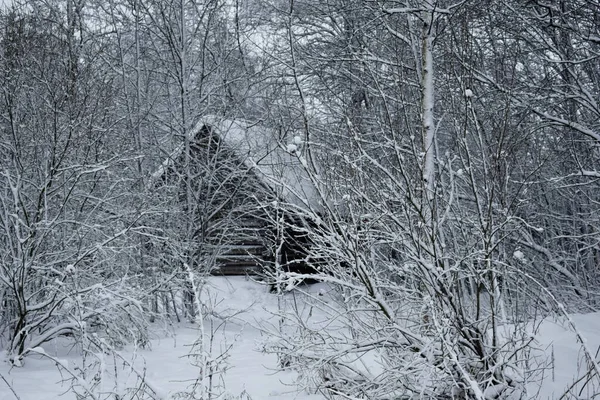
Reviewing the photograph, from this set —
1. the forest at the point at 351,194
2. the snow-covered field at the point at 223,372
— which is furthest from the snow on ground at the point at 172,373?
the forest at the point at 351,194

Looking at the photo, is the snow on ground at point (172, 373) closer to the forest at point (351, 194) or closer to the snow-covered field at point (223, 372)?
the snow-covered field at point (223, 372)

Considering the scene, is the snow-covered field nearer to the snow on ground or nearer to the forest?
the snow on ground

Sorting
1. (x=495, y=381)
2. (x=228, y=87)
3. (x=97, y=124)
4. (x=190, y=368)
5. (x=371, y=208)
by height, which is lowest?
(x=190, y=368)

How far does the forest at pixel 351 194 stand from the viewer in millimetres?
4402

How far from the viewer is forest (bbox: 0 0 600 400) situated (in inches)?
173

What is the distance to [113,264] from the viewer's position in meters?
9.18

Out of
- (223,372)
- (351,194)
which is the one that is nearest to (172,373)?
(223,372)

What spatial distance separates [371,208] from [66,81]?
5.48m

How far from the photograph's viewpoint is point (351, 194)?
15.0 feet

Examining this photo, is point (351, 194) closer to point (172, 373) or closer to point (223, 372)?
point (223, 372)

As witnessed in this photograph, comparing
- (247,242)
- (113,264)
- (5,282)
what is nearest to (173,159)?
(113,264)

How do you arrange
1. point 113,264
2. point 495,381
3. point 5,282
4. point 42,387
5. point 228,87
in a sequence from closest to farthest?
point 495,381, point 42,387, point 5,282, point 113,264, point 228,87

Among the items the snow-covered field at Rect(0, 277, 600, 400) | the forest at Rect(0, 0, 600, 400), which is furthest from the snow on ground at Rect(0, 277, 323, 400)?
the forest at Rect(0, 0, 600, 400)

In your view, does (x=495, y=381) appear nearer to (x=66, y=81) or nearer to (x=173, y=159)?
(x=66, y=81)
